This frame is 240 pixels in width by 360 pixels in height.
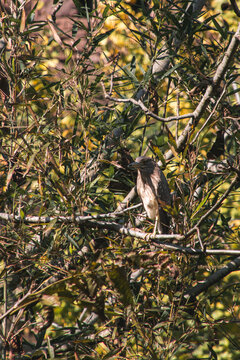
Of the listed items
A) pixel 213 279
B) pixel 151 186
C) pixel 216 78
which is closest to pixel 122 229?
pixel 213 279

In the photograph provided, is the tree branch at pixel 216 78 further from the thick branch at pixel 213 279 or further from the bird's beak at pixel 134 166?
the thick branch at pixel 213 279

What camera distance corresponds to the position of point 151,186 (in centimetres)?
360

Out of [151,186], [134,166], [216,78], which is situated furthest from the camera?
[151,186]

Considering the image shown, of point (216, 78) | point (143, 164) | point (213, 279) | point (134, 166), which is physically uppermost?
point (216, 78)

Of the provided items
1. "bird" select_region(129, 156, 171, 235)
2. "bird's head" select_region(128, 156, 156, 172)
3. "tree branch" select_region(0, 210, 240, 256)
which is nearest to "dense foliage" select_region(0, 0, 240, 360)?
"tree branch" select_region(0, 210, 240, 256)

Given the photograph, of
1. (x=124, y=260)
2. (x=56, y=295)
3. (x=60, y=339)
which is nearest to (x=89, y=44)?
(x=124, y=260)

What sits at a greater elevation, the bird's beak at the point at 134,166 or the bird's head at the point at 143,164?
the bird's beak at the point at 134,166

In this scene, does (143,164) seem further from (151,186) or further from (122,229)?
(122,229)

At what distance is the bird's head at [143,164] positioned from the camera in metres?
3.22

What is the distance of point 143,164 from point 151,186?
27 cm

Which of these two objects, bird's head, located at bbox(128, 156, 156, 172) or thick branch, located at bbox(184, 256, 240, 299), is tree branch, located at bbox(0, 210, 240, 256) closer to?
thick branch, located at bbox(184, 256, 240, 299)

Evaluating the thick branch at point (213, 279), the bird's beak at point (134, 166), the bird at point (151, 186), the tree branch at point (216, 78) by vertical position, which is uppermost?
the tree branch at point (216, 78)

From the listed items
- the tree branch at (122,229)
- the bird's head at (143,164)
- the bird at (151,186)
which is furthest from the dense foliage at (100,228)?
the bird at (151,186)

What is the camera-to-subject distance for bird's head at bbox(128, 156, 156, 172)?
322 cm
